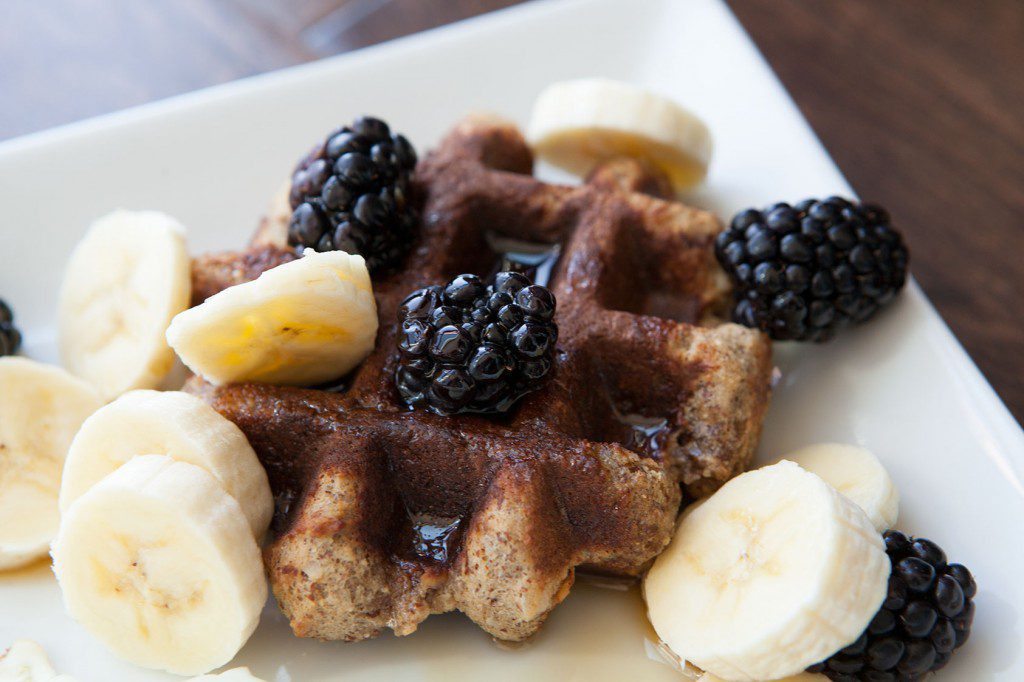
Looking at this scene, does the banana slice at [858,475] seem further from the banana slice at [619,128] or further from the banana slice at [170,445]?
the banana slice at [170,445]

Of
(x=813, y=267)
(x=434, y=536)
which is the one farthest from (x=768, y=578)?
(x=813, y=267)

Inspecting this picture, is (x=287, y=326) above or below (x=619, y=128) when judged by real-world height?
below

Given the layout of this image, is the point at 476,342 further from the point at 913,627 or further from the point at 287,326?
the point at 913,627

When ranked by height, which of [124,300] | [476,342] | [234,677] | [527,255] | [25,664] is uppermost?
[476,342]

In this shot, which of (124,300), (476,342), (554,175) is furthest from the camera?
(554,175)

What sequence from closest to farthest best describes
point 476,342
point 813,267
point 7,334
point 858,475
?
point 476,342
point 858,475
point 813,267
point 7,334

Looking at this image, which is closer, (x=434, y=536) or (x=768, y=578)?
(x=768, y=578)

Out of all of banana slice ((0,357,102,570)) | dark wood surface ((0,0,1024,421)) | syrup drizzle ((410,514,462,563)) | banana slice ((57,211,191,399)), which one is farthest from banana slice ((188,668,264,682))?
dark wood surface ((0,0,1024,421))
